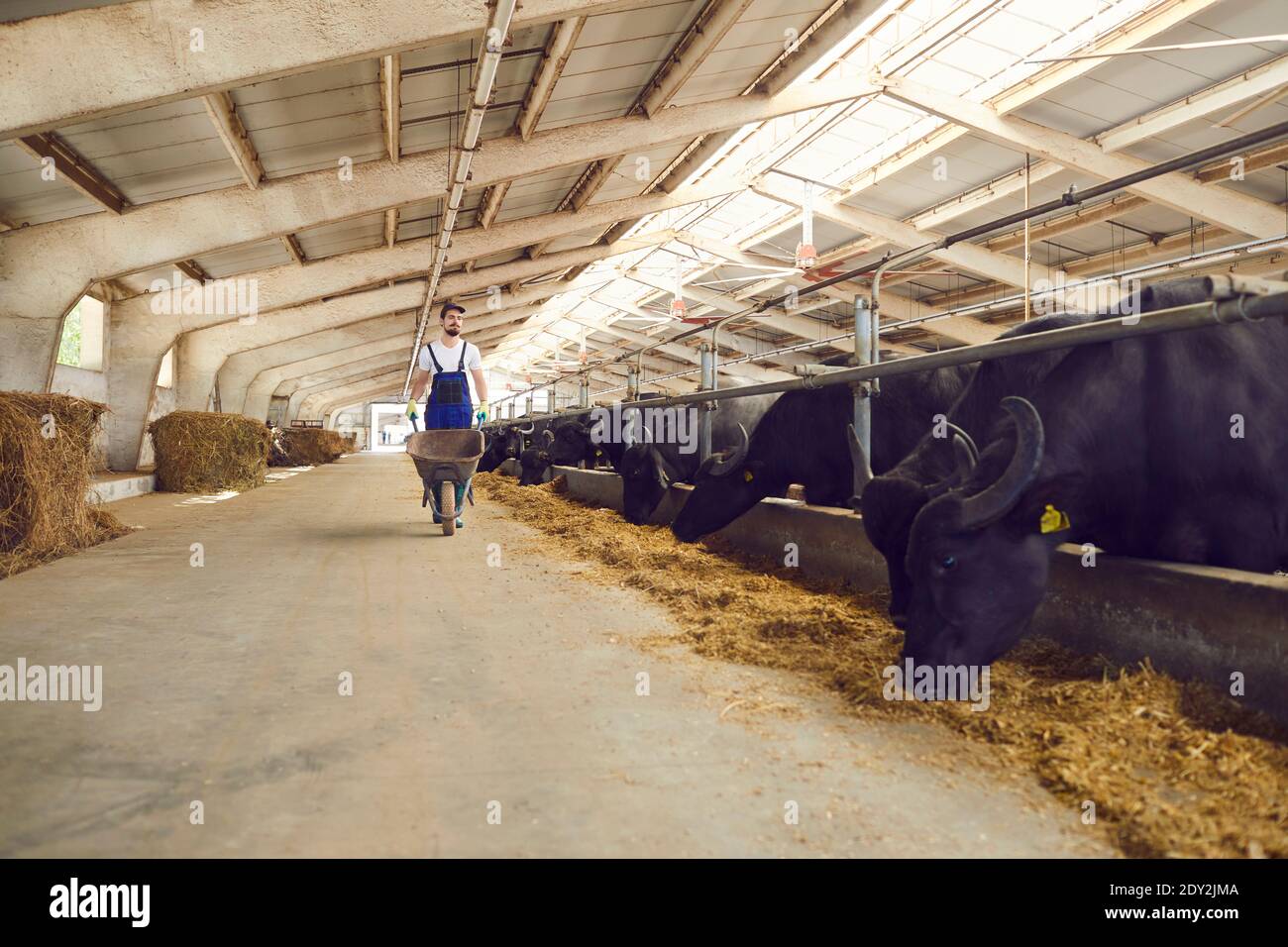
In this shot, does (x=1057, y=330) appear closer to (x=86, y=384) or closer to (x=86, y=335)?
(x=86, y=384)

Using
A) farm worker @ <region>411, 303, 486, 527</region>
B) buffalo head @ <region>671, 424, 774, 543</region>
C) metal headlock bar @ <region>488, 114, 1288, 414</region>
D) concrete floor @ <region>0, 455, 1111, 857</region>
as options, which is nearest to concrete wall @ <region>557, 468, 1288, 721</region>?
concrete floor @ <region>0, 455, 1111, 857</region>

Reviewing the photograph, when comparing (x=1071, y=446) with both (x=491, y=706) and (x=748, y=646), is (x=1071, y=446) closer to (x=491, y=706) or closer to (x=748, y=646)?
(x=748, y=646)

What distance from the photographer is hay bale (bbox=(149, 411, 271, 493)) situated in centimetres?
1426

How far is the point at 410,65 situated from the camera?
353 inches

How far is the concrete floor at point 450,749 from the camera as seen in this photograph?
2.01 metres

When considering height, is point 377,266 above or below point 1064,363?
above

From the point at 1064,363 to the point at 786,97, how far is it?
32.7 ft

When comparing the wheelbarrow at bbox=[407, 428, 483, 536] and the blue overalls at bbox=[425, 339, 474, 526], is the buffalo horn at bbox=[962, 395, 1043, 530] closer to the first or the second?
the wheelbarrow at bbox=[407, 428, 483, 536]

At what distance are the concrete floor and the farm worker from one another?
12.3 feet

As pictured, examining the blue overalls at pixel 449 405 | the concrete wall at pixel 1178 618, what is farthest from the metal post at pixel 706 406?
the concrete wall at pixel 1178 618

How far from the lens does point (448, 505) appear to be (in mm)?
8148

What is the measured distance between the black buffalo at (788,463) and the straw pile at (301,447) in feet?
78.9
